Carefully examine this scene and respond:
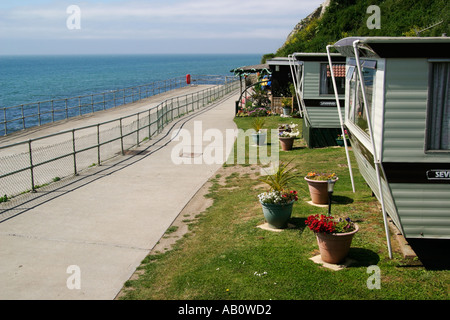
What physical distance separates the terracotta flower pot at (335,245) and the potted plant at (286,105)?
67.3 feet

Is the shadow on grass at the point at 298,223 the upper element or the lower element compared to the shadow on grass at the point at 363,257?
lower

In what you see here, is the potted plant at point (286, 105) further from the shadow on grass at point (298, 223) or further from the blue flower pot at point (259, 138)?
the shadow on grass at point (298, 223)

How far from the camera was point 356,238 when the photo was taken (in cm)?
838

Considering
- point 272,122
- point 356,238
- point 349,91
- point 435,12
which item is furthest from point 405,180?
point 435,12

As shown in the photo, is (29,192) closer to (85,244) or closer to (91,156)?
(85,244)

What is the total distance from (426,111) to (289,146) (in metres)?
11.2

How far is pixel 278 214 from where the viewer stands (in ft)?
29.8

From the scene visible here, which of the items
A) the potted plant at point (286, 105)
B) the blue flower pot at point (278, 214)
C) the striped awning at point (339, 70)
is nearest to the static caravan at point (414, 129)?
the blue flower pot at point (278, 214)

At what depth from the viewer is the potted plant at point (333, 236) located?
23.8 ft

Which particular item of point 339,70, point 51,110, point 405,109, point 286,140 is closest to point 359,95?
point 405,109

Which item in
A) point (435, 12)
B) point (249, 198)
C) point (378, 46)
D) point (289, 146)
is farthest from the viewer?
point (435, 12)

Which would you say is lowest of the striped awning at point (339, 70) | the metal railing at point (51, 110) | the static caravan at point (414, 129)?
the metal railing at point (51, 110)

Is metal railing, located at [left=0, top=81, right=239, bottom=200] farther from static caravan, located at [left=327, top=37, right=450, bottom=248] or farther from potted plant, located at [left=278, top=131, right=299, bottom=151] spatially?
static caravan, located at [left=327, top=37, right=450, bottom=248]

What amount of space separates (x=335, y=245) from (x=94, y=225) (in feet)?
17.4
